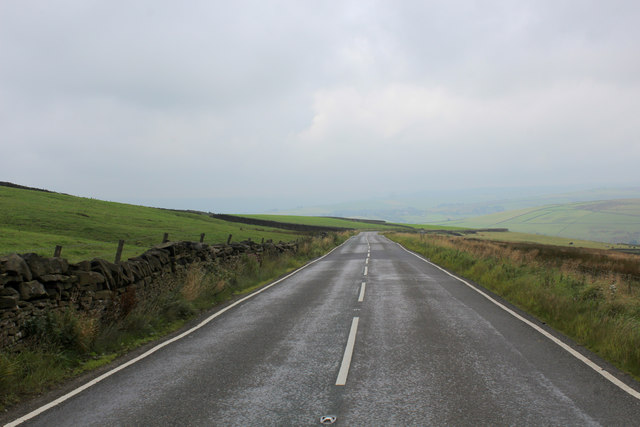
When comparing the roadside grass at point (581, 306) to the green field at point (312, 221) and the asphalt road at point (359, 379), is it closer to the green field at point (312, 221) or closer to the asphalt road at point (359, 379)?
the asphalt road at point (359, 379)

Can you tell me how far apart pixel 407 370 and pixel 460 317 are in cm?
402

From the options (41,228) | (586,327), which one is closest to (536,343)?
(586,327)

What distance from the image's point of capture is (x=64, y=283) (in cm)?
762

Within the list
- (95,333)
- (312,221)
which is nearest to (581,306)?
(95,333)

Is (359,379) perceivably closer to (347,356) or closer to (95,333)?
(347,356)

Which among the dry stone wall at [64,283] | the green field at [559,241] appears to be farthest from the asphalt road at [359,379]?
the green field at [559,241]

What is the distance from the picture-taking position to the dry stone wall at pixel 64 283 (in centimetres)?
633

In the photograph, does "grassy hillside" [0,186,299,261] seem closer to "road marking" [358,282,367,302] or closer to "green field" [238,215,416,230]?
"road marking" [358,282,367,302]

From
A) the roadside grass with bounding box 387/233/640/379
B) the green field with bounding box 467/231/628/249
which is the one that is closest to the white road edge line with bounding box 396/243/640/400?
the roadside grass with bounding box 387/233/640/379

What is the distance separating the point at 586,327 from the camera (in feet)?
26.1

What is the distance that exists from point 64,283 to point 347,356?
228 inches

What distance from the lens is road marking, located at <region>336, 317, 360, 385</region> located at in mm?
5527

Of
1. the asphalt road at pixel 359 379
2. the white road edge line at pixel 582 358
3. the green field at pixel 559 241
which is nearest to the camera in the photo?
the asphalt road at pixel 359 379

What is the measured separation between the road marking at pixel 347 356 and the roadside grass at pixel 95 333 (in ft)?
13.7
